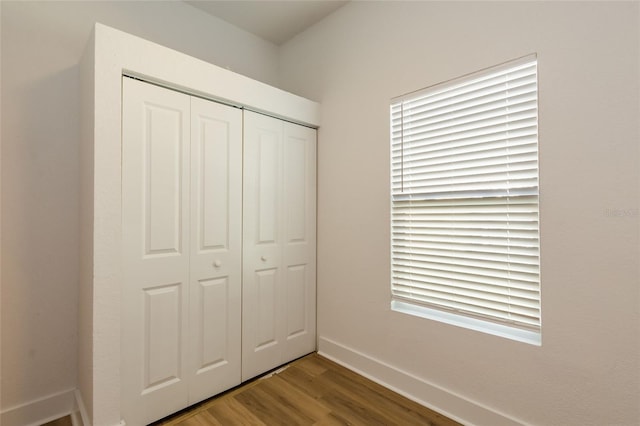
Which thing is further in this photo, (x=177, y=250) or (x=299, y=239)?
(x=299, y=239)

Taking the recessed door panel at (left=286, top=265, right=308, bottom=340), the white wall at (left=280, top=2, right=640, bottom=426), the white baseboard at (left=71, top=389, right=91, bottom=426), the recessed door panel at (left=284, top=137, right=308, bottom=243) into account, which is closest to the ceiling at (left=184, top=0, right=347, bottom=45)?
the white wall at (left=280, top=2, right=640, bottom=426)

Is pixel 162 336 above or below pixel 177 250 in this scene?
below

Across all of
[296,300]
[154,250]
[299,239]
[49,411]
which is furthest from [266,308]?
[49,411]

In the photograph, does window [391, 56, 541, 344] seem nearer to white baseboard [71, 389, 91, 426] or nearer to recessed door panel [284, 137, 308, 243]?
recessed door panel [284, 137, 308, 243]

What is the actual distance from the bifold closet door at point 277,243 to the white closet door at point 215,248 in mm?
75

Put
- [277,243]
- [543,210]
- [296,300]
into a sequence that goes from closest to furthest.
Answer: [543,210] < [277,243] < [296,300]

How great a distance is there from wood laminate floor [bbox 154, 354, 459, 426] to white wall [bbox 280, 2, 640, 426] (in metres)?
0.15

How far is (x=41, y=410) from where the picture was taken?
1.79 metres

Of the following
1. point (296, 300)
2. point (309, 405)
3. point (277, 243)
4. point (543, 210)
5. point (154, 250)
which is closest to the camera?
point (543, 210)

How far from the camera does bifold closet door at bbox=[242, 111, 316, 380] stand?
2170 millimetres

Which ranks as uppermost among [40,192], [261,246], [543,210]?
[40,192]

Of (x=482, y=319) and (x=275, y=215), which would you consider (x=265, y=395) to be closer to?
(x=275, y=215)

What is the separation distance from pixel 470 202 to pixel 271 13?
7.48 feet

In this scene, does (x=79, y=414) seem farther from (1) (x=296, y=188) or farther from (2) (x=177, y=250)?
(1) (x=296, y=188)
